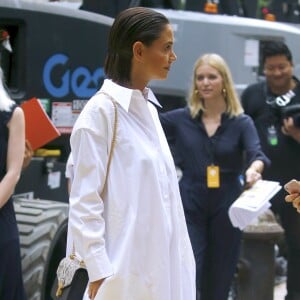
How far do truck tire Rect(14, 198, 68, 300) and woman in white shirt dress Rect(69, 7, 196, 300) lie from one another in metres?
2.10

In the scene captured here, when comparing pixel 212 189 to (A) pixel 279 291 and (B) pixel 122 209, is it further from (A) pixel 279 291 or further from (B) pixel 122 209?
(B) pixel 122 209

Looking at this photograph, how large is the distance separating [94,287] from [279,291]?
4369 mm

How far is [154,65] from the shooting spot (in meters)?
3.81

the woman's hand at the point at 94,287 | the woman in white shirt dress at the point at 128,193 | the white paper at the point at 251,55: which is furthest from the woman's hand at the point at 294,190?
the white paper at the point at 251,55

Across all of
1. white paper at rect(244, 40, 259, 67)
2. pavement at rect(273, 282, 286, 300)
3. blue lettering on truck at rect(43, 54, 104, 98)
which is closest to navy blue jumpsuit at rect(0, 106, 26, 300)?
blue lettering on truck at rect(43, 54, 104, 98)

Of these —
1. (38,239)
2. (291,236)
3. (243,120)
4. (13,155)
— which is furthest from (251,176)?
(13,155)

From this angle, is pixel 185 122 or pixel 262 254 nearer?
pixel 185 122

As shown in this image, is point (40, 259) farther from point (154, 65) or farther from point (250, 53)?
point (250, 53)

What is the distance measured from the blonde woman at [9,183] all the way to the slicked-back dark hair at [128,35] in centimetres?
125

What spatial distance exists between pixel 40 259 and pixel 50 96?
44.4 inches

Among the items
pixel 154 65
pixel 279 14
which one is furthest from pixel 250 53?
pixel 154 65

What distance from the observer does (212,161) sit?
5.88 metres

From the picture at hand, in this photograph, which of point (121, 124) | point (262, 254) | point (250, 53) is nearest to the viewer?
point (121, 124)

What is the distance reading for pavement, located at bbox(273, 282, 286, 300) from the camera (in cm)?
750
